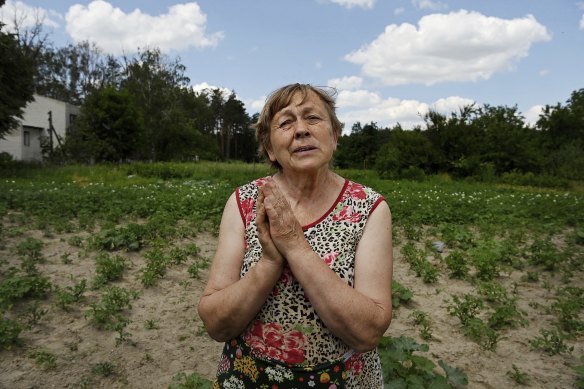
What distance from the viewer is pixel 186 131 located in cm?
4297

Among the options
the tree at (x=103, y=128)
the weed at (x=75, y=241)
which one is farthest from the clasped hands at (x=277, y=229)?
the tree at (x=103, y=128)

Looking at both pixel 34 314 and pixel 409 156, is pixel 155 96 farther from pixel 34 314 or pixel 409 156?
pixel 34 314

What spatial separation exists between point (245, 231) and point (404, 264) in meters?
5.06

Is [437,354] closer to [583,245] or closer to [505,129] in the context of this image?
[583,245]

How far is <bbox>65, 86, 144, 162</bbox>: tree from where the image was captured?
30094 mm

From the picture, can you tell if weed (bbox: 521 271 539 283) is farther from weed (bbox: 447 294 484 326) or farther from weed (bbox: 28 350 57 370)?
weed (bbox: 28 350 57 370)

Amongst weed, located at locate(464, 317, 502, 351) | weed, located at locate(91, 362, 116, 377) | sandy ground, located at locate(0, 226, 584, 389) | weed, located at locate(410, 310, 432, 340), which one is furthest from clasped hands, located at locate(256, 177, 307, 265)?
weed, located at locate(464, 317, 502, 351)

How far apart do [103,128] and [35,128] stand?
10.9 meters

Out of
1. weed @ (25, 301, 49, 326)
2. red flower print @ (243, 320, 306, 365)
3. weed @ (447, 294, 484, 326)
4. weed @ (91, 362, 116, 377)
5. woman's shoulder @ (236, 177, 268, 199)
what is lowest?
weed @ (91, 362, 116, 377)

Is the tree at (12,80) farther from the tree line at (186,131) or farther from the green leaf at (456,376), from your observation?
the green leaf at (456,376)

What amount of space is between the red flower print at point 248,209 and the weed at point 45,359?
2748 mm

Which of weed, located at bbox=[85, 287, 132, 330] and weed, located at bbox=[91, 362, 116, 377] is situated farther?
weed, located at bbox=[85, 287, 132, 330]

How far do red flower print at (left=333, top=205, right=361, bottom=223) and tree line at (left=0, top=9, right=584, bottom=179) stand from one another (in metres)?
5.26

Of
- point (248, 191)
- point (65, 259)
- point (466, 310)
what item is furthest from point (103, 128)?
point (248, 191)
